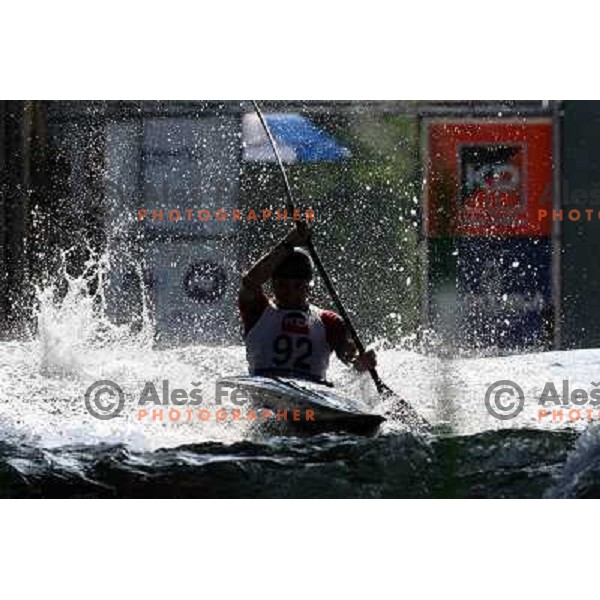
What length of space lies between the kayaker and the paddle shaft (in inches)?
0.5

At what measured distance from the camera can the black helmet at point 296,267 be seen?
3.35 m

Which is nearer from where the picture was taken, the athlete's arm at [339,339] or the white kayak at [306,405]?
the white kayak at [306,405]

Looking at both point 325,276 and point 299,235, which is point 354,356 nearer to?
point 325,276

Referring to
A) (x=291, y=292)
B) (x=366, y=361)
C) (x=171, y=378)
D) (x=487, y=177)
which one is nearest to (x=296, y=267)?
(x=291, y=292)

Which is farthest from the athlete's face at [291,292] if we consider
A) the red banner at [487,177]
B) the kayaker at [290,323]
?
the red banner at [487,177]

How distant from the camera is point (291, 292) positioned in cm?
342

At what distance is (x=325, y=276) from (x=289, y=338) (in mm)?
191

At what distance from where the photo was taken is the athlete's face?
11.1 ft

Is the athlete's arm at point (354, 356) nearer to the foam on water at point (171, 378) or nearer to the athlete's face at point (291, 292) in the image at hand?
the foam on water at point (171, 378)

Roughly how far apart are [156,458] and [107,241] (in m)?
0.58

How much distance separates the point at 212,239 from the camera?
3336 millimetres

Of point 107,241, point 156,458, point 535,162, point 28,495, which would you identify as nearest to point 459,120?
point 535,162

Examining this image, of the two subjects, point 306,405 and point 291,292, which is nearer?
point 306,405

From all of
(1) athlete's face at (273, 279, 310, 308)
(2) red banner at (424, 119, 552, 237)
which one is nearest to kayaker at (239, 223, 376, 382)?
(1) athlete's face at (273, 279, 310, 308)
